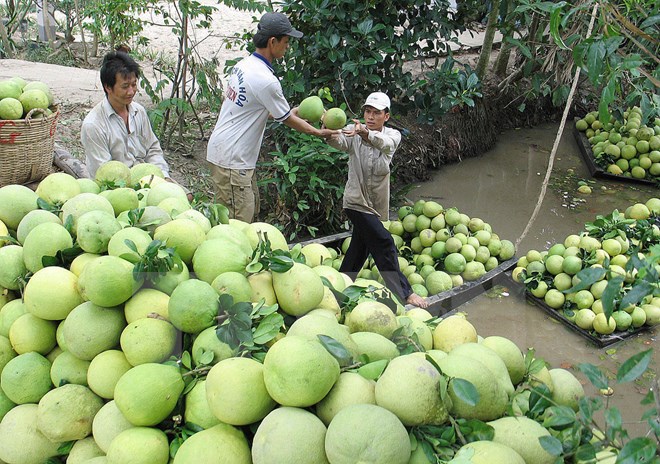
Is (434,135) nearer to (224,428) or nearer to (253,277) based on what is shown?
(253,277)

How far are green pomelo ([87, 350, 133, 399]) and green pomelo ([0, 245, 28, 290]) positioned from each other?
0.50 m

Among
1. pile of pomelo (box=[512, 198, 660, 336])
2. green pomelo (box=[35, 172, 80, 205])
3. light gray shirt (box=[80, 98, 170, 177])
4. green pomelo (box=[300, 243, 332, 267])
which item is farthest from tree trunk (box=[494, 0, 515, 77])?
green pomelo (box=[35, 172, 80, 205])

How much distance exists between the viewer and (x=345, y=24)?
16.5ft

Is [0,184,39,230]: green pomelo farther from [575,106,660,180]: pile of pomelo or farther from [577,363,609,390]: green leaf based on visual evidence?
[575,106,660,180]: pile of pomelo

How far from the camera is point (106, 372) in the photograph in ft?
5.08

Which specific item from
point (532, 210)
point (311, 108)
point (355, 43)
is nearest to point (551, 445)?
point (311, 108)

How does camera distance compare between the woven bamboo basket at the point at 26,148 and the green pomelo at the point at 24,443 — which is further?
the woven bamboo basket at the point at 26,148

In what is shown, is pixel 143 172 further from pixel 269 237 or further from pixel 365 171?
pixel 365 171

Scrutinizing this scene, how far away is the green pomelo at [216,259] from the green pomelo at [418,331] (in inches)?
21.7

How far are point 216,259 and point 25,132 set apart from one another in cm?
191

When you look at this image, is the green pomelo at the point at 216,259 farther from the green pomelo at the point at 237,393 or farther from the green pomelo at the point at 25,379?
the green pomelo at the point at 25,379

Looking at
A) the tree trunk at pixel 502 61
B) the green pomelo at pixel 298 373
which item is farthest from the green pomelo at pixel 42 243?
the tree trunk at pixel 502 61

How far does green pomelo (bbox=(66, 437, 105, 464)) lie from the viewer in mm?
1527

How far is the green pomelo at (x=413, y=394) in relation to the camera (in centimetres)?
127
